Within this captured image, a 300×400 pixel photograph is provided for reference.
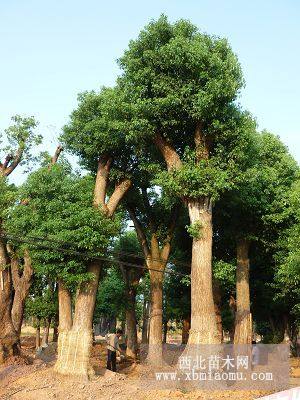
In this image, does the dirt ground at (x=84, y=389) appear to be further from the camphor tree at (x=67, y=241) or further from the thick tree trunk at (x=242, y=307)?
the thick tree trunk at (x=242, y=307)

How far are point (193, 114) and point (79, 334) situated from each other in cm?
801

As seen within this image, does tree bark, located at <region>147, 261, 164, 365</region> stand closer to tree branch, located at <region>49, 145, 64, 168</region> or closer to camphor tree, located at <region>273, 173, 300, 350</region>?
camphor tree, located at <region>273, 173, 300, 350</region>

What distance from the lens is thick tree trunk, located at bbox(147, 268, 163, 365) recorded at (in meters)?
19.3

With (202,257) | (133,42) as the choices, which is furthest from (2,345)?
(133,42)

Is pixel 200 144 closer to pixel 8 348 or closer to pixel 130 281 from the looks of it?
pixel 8 348

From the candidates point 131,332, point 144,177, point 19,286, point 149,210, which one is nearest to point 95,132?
point 144,177

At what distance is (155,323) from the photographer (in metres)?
19.5

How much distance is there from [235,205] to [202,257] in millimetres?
6476

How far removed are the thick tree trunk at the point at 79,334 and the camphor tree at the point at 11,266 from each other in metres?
3.74

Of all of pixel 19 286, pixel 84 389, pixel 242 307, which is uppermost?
pixel 19 286

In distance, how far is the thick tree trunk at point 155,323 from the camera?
1927cm

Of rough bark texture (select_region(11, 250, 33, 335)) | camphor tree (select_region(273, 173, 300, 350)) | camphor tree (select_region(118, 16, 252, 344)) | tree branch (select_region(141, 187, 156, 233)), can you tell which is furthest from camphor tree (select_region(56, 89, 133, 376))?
camphor tree (select_region(273, 173, 300, 350))

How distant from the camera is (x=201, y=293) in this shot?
13.6 metres

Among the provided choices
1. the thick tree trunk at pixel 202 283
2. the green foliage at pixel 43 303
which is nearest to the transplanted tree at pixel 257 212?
the thick tree trunk at pixel 202 283
